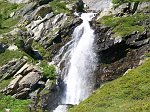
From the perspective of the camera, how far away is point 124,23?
56500 millimetres

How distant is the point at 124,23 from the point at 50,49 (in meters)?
11.9

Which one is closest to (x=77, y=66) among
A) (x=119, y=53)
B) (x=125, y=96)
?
(x=119, y=53)

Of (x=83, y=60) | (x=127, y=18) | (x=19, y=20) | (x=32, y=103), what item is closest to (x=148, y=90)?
Answer: (x=32, y=103)

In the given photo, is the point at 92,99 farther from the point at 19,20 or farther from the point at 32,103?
the point at 19,20

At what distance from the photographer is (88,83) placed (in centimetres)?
4850

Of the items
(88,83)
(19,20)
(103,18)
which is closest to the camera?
(88,83)

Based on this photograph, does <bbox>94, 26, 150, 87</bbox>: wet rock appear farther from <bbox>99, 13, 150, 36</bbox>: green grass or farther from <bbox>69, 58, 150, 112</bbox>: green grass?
<bbox>69, 58, 150, 112</bbox>: green grass

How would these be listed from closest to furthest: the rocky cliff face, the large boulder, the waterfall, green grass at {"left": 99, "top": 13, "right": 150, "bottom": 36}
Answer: the large boulder < the rocky cliff face < the waterfall < green grass at {"left": 99, "top": 13, "right": 150, "bottom": 36}

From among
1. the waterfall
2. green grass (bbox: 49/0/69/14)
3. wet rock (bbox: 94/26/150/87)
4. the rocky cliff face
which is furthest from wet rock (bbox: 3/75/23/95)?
green grass (bbox: 49/0/69/14)

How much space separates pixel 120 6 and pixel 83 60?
1600cm

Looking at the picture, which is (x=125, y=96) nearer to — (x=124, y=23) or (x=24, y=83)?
(x=24, y=83)

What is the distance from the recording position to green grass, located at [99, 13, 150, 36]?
52.4 meters

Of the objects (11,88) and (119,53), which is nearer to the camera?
(11,88)

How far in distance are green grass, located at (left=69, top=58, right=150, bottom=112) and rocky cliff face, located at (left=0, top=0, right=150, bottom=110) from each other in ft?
54.0
